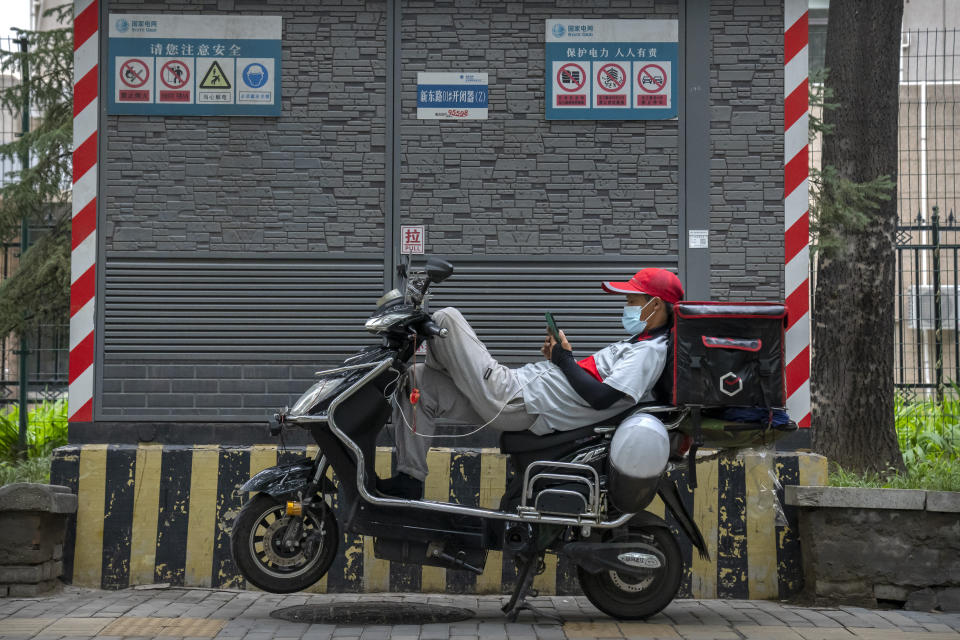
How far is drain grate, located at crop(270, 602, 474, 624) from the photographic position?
5.48 metres

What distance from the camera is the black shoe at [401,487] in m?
5.52

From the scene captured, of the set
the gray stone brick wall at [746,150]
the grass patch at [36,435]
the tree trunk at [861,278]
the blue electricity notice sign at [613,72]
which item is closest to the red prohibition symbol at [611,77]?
A: the blue electricity notice sign at [613,72]

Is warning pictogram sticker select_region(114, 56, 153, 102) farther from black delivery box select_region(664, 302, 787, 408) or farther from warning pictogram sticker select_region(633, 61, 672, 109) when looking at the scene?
black delivery box select_region(664, 302, 787, 408)

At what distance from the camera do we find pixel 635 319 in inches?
229

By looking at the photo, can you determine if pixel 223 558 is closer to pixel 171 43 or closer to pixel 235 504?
pixel 235 504

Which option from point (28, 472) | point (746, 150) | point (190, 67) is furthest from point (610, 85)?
point (28, 472)

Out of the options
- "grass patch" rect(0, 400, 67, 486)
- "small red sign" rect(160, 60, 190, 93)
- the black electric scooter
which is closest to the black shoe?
the black electric scooter

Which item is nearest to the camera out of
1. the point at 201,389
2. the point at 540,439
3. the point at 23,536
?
the point at 540,439

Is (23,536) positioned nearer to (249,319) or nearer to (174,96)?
(249,319)

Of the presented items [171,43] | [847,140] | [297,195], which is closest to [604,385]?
[297,195]

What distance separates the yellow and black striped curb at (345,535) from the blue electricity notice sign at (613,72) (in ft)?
6.82

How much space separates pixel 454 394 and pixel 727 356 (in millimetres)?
1303

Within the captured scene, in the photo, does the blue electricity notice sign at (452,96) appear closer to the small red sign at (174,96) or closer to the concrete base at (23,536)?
the small red sign at (174,96)

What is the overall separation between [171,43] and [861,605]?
16.3 feet
